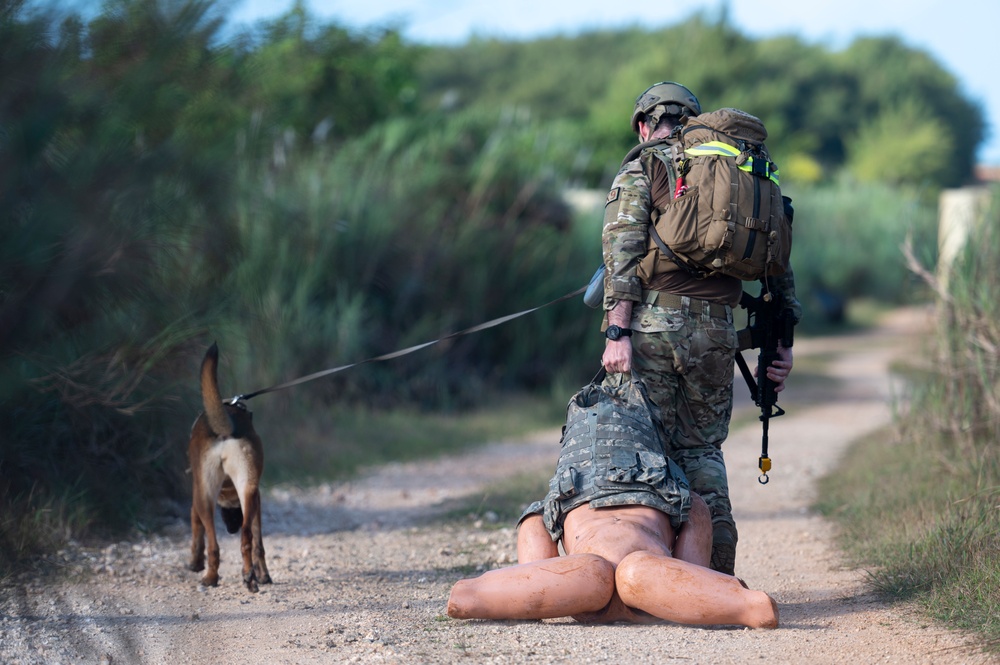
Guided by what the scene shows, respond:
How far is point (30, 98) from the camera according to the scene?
3.43 m

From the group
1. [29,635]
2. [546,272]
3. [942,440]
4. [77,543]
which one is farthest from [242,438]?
[546,272]

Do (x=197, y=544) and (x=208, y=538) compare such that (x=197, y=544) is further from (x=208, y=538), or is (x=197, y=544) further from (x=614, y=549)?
(x=614, y=549)

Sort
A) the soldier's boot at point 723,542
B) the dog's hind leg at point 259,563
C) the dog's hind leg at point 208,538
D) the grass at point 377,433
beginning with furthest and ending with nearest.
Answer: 1. the grass at point 377,433
2. the dog's hind leg at point 259,563
3. the dog's hind leg at point 208,538
4. the soldier's boot at point 723,542

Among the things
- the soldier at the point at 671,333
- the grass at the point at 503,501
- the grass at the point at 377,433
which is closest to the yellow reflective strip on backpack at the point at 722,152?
the soldier at the point at 671,333

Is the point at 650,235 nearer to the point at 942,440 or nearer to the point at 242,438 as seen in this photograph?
the point at 242,438

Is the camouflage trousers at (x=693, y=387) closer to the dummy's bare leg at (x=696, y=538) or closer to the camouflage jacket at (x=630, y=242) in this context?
the camouflage jacket at (x=630, y=242)

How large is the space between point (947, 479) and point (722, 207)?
9.99ft

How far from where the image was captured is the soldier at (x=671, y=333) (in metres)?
4.18

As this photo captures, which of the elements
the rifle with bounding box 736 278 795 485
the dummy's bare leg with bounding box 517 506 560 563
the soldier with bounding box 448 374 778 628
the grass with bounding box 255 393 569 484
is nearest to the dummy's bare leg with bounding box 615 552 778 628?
the soldier with bounding box 448 374 778 628

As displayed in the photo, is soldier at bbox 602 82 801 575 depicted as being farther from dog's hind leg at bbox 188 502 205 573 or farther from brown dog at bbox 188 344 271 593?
dog's hind leg at bbox 188 502 205 573

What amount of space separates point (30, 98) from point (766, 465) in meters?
3.07

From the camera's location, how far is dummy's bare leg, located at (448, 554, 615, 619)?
363 cm

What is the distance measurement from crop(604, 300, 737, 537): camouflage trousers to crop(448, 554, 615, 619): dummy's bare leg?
78 centimetres

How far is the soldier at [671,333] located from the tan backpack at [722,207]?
0.06m
